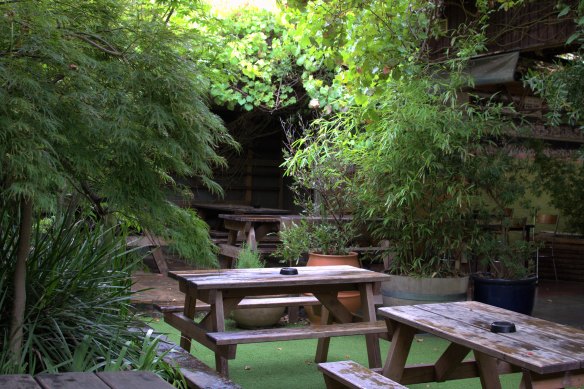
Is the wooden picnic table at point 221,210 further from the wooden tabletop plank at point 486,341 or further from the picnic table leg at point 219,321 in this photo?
the wooden tabletop plank at point 486,341

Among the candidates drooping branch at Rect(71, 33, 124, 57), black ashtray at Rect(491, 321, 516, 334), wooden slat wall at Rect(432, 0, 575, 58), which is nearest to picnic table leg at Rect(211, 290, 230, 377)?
black ashtray at Rect(491, 321, 516, 334)

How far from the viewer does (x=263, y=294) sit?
15.4ft

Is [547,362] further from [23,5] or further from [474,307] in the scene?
[23,5]

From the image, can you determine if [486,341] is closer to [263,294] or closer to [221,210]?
[263,294]

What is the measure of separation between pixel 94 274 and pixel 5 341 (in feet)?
1.85

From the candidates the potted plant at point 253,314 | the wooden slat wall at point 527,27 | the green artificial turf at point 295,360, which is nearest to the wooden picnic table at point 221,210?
the potted plant at point 253,314

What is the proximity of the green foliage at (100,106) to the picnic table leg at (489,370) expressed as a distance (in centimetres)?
166

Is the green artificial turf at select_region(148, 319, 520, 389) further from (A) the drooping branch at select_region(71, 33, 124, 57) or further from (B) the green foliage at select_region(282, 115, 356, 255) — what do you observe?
(A) the drooping branch at select_region(71, 33, 124, 57)

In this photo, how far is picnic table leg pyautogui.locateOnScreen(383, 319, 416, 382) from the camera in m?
3.82

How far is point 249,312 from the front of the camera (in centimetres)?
620

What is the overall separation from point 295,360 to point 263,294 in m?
0.88

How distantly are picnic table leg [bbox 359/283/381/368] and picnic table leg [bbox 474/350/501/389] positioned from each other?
1.23 meters

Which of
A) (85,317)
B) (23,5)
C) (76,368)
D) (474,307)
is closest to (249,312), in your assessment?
(474,307)

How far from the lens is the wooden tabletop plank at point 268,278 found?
4.27 m
